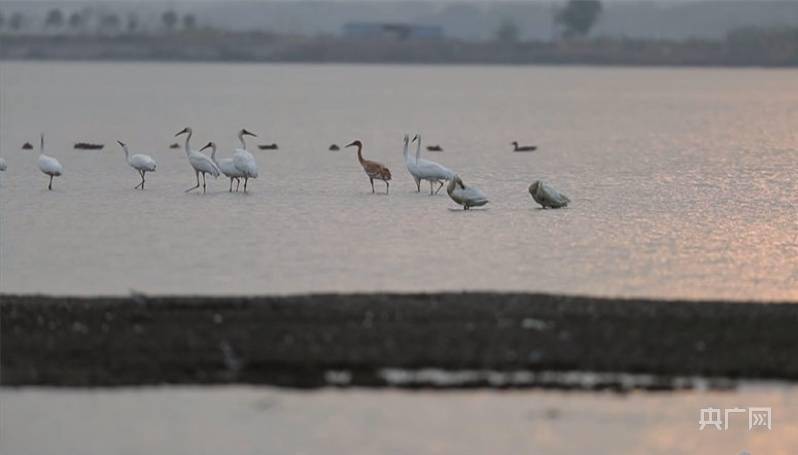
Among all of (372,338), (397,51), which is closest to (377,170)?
(372,338)

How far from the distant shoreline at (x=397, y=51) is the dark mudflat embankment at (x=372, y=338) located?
569 feet

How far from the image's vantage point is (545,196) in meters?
26.0

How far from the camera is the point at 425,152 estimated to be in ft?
144

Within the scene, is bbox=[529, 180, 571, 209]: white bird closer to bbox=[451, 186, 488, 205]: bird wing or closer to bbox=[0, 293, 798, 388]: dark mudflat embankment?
bbox=[451, 186, 488, 205]: bird wing

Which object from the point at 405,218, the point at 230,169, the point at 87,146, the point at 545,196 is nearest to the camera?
the point at 405,218

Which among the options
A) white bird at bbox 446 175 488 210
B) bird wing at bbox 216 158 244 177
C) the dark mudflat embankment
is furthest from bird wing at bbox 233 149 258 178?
the dark mudflat embankment

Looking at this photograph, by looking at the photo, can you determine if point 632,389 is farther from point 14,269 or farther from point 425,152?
point 425,152

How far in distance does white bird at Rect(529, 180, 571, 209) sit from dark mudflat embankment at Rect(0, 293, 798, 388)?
1022 centimetres

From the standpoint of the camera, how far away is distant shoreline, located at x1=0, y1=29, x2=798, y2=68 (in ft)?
616

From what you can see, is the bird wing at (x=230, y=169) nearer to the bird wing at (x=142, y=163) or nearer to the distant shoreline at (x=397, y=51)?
the bird wing at (x=142, y=163)

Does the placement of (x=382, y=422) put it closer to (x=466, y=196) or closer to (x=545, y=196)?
(x=466, y=196)

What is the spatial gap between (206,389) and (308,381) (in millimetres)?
713

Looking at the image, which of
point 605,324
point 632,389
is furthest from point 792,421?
point 605,324

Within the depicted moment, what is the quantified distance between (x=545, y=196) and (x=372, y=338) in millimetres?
12265
